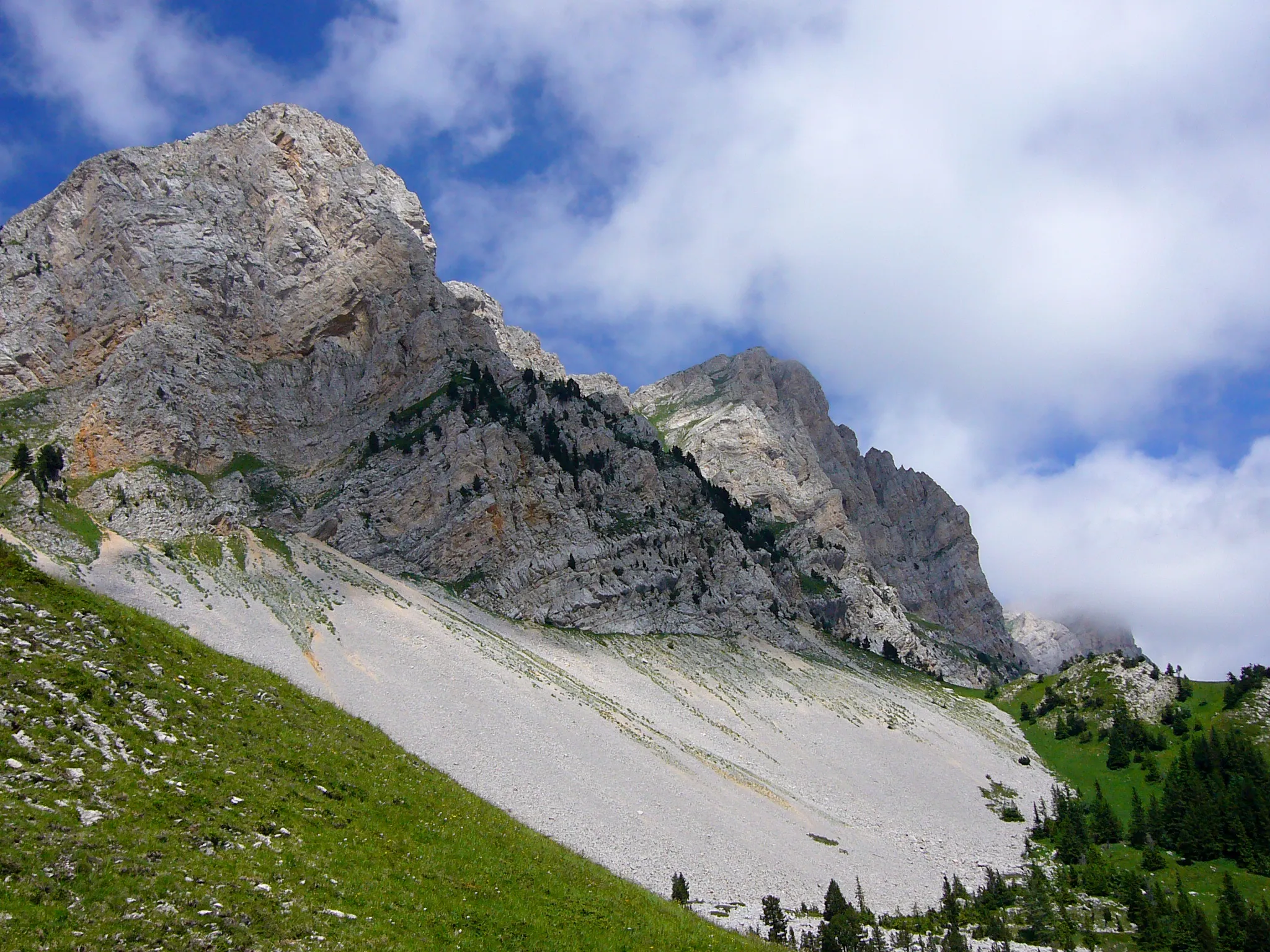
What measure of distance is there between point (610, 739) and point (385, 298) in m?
94.0

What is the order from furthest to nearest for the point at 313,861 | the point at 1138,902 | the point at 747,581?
1. the point at 747,581
2. the point at 1138,902
3. the point at 313,861

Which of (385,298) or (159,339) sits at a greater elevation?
(385,298)

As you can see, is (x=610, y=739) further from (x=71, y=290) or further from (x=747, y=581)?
(x=71, y=290)

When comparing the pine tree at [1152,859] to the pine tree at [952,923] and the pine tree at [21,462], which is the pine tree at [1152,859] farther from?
the pine tree at [21,462]

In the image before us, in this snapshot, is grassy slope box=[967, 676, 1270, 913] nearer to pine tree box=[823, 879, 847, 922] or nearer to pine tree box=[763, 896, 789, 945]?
pine tree box=[823, 879, 847, 922]

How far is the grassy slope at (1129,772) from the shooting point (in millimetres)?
68438

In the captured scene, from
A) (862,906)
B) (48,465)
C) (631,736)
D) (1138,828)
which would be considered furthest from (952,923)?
(48,465)

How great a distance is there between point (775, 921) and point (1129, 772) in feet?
307

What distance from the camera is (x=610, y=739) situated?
64375 mm

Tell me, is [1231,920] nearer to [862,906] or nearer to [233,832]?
[862,906]

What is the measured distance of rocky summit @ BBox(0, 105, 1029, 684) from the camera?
9912 centimetres

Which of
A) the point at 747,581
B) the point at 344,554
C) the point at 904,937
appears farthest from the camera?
the point at 747,581

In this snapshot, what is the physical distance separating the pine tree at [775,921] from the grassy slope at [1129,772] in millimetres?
47891

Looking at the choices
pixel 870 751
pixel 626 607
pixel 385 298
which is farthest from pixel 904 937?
pixel 385 298
